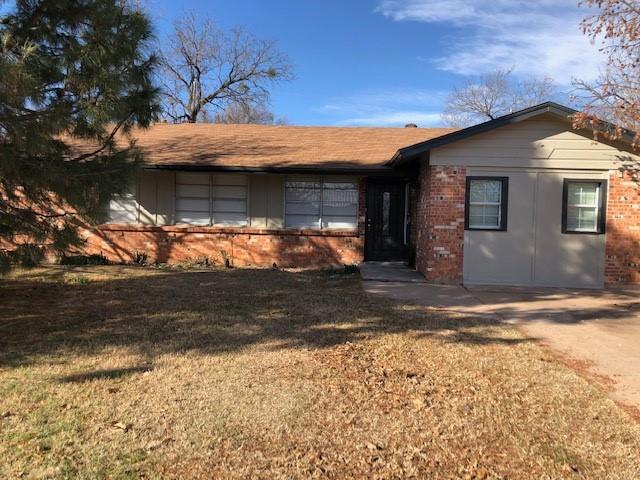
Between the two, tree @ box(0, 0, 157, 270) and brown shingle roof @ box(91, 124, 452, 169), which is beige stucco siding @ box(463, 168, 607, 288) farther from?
tree @ box(0, 0, 157, 270)

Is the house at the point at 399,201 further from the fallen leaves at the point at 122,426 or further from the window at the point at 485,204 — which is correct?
the fallen leaves at the point at 122,426

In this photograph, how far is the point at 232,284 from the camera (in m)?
10.5

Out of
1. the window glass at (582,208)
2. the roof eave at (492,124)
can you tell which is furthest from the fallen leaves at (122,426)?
the window glass at (582,208)

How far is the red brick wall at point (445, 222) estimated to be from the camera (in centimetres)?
1073

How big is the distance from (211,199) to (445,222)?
6.25m

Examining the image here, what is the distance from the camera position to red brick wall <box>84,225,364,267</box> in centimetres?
1372

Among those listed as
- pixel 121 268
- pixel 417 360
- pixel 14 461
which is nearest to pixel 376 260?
pixel 121 268

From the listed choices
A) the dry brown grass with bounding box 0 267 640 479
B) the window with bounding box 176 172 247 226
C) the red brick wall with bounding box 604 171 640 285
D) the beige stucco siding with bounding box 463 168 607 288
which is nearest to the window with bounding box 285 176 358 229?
the window with bounding box 176 172 247 226

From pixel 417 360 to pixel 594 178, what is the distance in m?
7.22

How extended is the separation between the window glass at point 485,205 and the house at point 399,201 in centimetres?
2

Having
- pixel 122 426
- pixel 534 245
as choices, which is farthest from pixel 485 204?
pixel 122 426

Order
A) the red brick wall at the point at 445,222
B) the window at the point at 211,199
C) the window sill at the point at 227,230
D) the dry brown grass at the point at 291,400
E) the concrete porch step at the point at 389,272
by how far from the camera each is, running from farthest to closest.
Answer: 1. the window at the point at 211,199
2. the window sill at the point at 227,230
3. the concrete porch step at the point at 389,272
4. the red brick wall at the point at 445,222
5. the dry brown grass at the point at 291,400

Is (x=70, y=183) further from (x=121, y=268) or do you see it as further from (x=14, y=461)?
(x=121, y=268)

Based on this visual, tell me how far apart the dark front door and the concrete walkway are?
93.0 inches
